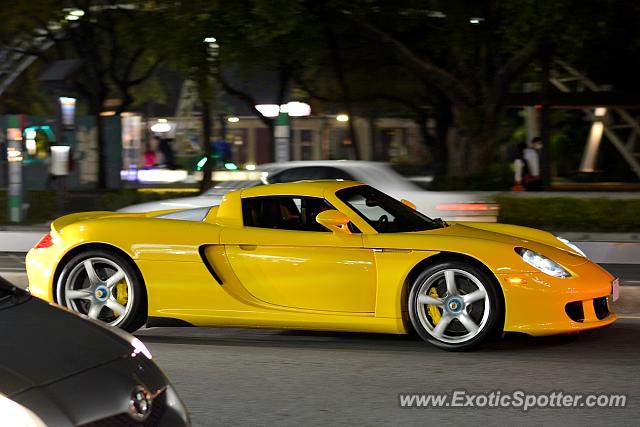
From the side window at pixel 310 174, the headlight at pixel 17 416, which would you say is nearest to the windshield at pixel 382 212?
the headlight at pixel 17 416

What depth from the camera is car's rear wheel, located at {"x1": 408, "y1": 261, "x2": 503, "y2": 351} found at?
7.56 m

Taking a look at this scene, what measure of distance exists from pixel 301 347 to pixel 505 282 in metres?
1.54

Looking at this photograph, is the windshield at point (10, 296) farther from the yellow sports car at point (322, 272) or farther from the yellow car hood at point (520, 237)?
the yellow car hood at point (520, 237)

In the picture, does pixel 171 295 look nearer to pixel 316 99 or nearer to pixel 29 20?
pixel 29 20

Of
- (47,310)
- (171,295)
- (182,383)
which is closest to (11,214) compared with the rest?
(171,295)

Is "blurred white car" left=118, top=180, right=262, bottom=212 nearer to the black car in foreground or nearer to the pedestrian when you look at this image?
the pedestrian

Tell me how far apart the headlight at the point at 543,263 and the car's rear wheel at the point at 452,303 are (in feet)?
0.98

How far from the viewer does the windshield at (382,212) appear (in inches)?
314

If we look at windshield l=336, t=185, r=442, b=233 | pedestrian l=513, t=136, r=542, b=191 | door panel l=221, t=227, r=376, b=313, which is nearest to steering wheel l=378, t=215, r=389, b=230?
windshield l=336, t=185, r=442, b=233

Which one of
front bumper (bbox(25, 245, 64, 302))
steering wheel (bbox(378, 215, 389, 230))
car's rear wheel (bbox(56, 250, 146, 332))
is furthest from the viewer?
front bumper (bbox(25, 245, 64, 302))

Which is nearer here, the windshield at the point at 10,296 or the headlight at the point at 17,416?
the headlight at the point at 17,416

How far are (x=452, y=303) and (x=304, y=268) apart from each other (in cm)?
105

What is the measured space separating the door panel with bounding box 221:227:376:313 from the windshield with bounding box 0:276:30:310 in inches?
128

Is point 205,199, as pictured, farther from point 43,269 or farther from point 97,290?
point 97,290
